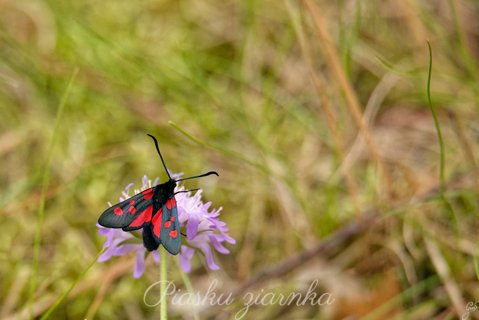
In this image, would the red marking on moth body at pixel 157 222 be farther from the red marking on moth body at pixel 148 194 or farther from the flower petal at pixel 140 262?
the flower petal at pixel 140 262

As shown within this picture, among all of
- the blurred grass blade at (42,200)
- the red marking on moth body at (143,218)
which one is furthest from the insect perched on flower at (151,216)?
the blurred grass blade at (42,200)

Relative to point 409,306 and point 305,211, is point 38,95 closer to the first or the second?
point 305,211

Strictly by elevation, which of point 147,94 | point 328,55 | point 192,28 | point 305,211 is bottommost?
point 305,211

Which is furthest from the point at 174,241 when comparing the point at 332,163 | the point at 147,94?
the point at 147,94

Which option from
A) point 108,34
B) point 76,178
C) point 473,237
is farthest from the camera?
point 108,34

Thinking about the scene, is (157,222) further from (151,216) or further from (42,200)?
(42,200)

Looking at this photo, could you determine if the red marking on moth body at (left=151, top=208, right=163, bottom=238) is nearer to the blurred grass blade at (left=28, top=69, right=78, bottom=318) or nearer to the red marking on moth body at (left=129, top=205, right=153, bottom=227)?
the red marking on moth body at (left=129, top=205, right=153, bottom=227)
